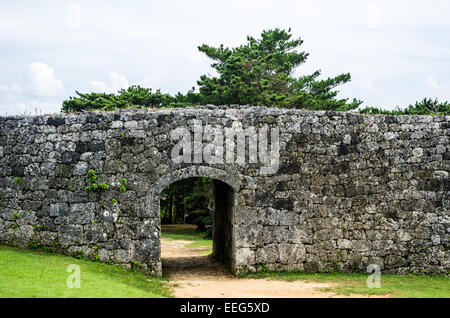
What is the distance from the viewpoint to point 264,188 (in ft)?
37.7

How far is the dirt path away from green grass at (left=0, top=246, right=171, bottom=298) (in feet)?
1.91

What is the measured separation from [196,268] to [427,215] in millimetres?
5995

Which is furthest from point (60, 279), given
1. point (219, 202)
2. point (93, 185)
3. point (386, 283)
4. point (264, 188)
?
point (386, 283)

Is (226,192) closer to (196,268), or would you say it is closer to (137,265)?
(196,268)

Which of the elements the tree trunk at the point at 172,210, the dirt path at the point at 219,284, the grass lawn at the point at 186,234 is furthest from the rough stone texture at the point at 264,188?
the tree trunk at the point at 172,210

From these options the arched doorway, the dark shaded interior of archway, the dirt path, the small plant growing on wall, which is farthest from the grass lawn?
the small plant growing on wall

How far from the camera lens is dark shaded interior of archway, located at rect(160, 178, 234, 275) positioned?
13.0m

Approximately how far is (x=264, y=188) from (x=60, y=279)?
494 cm

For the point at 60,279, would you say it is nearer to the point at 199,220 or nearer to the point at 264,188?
the point at 264,188

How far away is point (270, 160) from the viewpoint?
11.6 metres

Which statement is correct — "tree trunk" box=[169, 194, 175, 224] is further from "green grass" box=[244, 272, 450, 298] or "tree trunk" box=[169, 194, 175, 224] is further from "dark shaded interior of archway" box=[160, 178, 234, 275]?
"green grass" box=[244, 272, 450, 298]

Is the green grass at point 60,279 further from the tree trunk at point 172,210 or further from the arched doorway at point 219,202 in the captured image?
the tree trunk at point 172,210

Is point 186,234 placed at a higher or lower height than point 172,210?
lower
